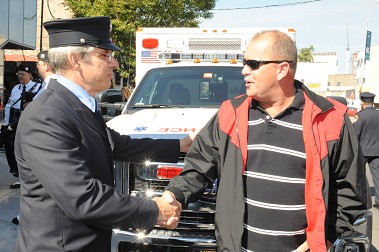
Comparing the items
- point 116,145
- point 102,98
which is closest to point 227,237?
point 116,145

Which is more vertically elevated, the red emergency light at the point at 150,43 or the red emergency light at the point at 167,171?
the red emergency light at the point at 150,43

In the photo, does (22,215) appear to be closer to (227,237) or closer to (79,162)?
(79,162)

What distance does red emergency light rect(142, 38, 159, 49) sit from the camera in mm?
6945

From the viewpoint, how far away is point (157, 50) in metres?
6.91

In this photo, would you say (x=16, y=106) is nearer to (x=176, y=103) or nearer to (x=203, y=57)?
(x=203, y=57)

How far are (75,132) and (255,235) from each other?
109 centimetres

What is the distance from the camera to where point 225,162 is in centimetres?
251

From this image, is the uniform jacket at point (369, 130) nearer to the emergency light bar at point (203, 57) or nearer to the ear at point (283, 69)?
the emergency light bar at point (203, 57)

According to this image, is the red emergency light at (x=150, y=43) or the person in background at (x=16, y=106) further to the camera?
the person in background at (x=16, y=106)

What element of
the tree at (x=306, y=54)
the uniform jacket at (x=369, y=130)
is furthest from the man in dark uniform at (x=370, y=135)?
the tree at (x=306, y=54)

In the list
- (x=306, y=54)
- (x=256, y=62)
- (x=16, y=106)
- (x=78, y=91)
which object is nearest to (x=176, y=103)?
(x=256, y=62)

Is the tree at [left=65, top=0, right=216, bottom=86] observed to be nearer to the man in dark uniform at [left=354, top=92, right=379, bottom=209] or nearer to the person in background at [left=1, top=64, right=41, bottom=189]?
the person in background at [left=1, top=64, right=41, bottom=189]

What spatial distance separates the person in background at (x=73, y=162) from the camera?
2.00 m

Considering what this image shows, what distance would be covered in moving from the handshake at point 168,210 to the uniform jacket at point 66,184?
11 centimetres
